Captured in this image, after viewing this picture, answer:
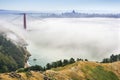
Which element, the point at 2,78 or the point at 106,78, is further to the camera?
the point at 106,78

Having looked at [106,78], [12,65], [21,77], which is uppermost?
[21,77]

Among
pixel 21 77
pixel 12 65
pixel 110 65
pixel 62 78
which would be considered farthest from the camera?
pixel 12 65

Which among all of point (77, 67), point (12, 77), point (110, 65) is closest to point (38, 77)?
point (12, 77)

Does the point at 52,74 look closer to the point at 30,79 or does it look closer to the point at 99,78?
the point at 30,79

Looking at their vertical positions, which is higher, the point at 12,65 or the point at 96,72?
Result: the point at 96,72

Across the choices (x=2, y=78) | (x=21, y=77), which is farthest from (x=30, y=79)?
Answer: (x=2, y=78)

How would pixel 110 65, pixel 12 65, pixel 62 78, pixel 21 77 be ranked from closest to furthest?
pixel 21 77, pixel 62 78, pixel 110 65, pixel 12 65
